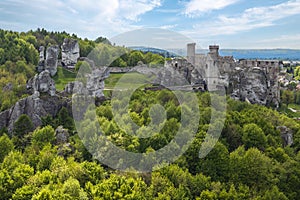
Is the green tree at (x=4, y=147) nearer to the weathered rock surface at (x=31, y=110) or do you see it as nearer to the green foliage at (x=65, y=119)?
the weathered rock surface at (x=31, y=110)

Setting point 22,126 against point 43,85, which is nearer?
point 22,126

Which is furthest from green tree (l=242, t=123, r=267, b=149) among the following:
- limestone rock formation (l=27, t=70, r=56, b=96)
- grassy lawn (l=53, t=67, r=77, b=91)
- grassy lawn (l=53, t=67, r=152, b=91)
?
grassy lawn (l=53, t=67, r=77, b=91)

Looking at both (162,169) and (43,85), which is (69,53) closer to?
(43,85)

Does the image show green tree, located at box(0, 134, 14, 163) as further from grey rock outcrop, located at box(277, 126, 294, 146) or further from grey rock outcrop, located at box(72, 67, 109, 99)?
grey rock outcrop, located at box(277, 126, 294, 146)

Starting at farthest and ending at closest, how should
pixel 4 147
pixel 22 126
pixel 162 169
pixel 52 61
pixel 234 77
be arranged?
pixel 52 61
pixel 234 77
pixel 22 126
pixel 4 147
pixel 162 169

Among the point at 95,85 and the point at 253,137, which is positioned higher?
the point at 95,85

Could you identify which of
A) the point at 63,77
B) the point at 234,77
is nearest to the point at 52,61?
the point at 63,77

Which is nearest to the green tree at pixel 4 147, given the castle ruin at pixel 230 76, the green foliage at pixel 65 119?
the green foliage at pixel 65 119
